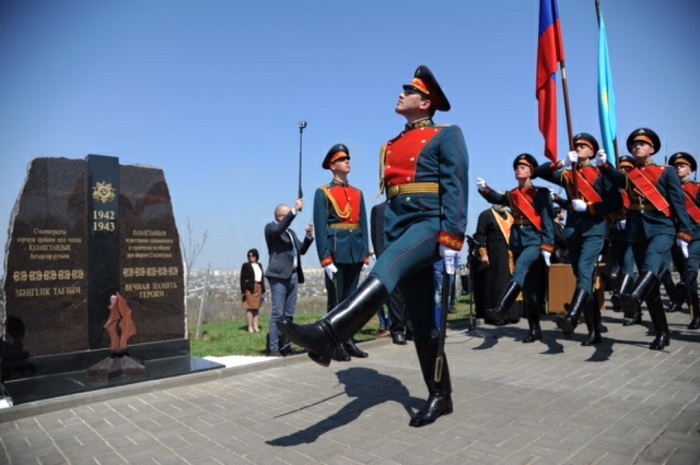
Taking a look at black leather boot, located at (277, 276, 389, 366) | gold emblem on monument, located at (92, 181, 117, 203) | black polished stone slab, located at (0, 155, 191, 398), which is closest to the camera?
black leather boot, located at (277, 276, 389, 366)

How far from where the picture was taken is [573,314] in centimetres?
564

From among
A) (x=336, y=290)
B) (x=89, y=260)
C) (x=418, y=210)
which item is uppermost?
(x=418, y=210)

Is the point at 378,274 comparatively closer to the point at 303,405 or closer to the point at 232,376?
the point at 303,405

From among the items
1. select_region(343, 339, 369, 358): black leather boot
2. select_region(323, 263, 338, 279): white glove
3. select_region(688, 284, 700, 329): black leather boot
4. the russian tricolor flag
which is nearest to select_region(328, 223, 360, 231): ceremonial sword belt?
select_region(323, 263, 338, 279): white glove

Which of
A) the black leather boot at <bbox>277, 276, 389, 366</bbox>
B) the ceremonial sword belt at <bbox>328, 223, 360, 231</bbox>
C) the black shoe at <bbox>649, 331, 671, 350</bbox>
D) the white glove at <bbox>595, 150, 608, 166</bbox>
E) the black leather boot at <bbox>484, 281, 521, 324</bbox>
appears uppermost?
the white glove at <bbox>595, 150, 608, 166</bbox>

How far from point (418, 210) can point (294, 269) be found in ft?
11.6

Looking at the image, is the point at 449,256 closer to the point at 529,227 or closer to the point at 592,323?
the point at 529,227

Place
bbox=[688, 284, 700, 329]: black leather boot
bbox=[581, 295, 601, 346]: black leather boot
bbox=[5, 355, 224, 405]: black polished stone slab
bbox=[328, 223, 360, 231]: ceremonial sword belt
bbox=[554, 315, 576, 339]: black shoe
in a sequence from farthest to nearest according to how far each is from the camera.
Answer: bbox=[688, 284, 700, 329]: black leather boot, bbox=[581, 295, 601, 346]: black leather boot, bbox=[328, 223, 360, 231]: ceremonial sword belt, bbox=[554, 315, 576, 339]: black shoe, bbox=[5, 355, 224, 405]: black polished stone slab

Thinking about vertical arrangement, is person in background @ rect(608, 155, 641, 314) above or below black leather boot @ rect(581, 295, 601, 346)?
above

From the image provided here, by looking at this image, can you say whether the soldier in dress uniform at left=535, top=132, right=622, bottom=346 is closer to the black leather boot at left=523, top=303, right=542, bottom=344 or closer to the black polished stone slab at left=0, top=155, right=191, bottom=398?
the black leather boot at left=523, top=303, right=542, bottom=344

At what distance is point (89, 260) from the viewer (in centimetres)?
600

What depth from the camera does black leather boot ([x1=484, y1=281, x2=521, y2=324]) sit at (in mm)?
5723

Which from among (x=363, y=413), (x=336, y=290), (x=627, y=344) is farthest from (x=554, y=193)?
(x=363, y=413)

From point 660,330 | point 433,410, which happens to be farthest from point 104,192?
point 660,330
